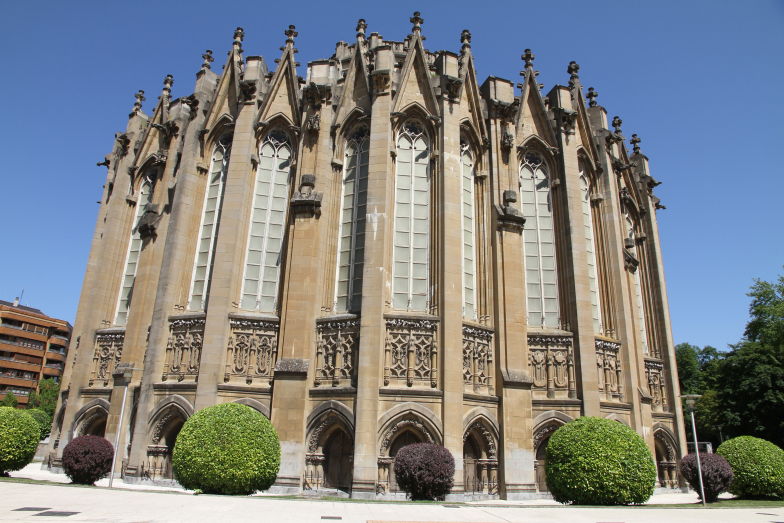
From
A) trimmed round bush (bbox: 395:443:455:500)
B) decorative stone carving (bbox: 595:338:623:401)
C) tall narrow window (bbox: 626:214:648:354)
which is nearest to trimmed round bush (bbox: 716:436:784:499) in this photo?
decorative stone carving (bbox: 595:338:623:401)

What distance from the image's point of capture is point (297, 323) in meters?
21.2

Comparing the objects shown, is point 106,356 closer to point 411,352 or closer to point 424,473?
point 411,352

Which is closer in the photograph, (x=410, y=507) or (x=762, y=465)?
(x=410, y=507)

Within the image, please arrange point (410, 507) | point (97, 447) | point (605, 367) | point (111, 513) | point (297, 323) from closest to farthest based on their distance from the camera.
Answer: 1. point (111, 513)
2. point (410, 507)
3. point (97, 447)
4. point (297, 323)
5. point (605, 367)

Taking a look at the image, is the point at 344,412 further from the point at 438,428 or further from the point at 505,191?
the point at 505,191

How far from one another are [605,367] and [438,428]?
939cm

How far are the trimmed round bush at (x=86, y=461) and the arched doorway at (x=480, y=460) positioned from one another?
42.3ft

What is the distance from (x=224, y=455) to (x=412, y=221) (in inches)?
465

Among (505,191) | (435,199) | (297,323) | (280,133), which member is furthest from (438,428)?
(280,133)

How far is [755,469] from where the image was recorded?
65.0 ft

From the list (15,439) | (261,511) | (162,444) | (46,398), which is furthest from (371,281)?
(46,398)

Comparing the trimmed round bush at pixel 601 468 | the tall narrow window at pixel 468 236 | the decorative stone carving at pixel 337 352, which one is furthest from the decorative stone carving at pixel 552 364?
the decorative stone carving at pixel 337 352

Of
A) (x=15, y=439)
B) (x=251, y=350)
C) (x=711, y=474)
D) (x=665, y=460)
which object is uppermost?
(x=251, y=350)

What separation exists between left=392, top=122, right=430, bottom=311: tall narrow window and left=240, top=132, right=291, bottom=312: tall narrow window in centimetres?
528
